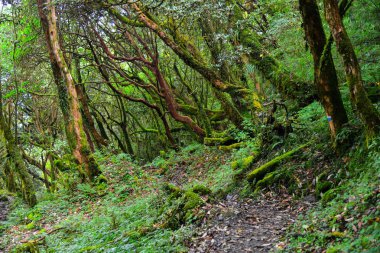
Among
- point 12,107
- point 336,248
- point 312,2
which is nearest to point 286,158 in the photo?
point 312,2

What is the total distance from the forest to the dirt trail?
0.11 feet

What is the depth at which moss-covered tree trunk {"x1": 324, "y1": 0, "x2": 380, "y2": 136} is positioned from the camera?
5.33m

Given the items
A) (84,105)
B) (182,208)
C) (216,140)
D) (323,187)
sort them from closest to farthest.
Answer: (323,187) < (182,208) < (216,140) < (84,105)

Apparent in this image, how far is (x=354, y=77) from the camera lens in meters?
5.39

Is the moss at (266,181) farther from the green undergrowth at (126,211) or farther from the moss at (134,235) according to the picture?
the moss at (134,235)

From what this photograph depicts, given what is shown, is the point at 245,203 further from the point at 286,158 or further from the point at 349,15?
the point at 349,15

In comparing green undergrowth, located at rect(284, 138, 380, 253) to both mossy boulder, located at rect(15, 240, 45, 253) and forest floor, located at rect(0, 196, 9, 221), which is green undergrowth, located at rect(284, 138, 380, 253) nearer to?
mossy boulder, located at rect(15, 240, 45, 253)

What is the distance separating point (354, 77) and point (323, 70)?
0.92 metres

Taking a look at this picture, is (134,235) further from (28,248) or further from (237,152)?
(237,152)

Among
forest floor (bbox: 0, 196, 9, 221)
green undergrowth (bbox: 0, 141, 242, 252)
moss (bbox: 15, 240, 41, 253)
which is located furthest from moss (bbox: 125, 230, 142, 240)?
forest floor (bbox: 0, 196, 9, 221)

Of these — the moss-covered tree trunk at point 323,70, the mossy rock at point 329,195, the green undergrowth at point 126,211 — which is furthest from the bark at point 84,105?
the mossy rock at point 329,195

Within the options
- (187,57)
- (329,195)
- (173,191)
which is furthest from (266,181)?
(187,57)

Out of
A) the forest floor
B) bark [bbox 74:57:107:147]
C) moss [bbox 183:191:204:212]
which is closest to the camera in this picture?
moss [bbox 183:191:204:212]

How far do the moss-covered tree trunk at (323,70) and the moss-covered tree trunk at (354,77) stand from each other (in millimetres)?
Answer: 767
